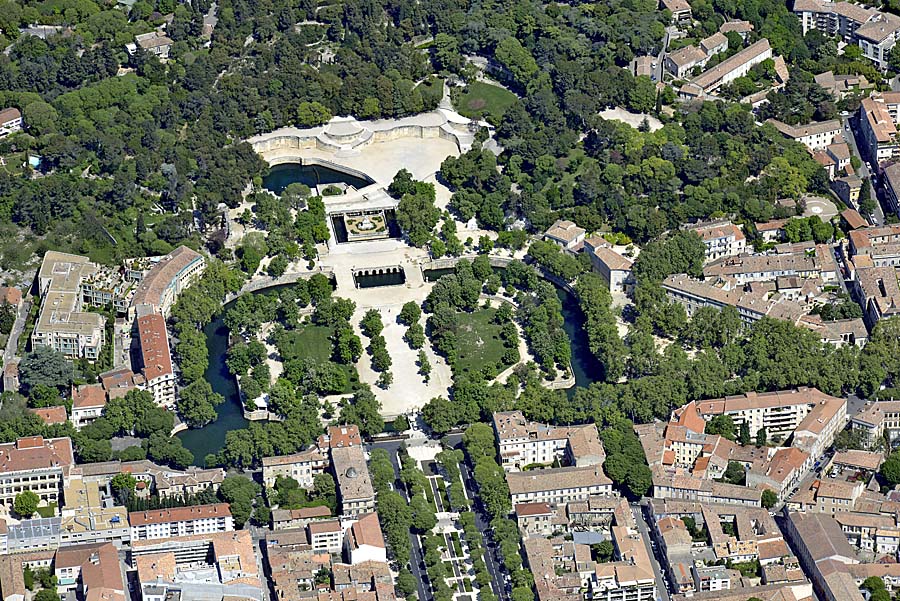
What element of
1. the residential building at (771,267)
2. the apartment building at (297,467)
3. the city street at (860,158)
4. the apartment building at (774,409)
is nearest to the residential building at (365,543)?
the apartment building at (297,467)

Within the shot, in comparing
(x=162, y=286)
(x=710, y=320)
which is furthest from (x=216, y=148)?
(x=710, y=320)

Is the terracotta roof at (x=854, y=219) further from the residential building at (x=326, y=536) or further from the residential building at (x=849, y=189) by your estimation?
the residential building at (x=326, y=536)

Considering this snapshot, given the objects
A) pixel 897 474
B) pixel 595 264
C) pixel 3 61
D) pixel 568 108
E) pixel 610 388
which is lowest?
pixel 897 474

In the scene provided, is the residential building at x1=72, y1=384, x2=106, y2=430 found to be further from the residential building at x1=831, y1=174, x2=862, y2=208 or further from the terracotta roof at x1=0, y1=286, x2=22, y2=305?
the residential building at x1=831, y1=174, x2=862, y2=208

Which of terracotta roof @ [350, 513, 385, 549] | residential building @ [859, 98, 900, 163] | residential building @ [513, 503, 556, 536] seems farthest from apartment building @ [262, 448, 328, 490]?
residential building @ [859, 98, 900, 163]

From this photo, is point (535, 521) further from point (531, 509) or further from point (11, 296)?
point (11, 296)

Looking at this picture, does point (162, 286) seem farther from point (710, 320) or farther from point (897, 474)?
point (897, 474)
